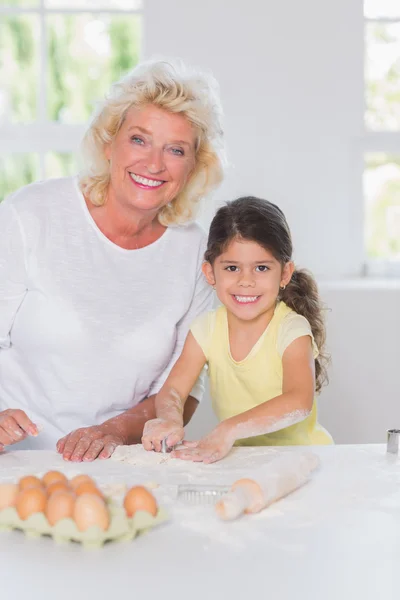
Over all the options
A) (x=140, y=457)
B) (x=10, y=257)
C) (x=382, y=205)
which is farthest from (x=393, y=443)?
(x=382, y=205)

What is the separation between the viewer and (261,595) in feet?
2.81

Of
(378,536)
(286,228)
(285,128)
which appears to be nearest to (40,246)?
(286,228)

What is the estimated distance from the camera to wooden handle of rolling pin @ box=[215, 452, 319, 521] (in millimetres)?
1057

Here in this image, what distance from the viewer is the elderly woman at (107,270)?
1.76 m

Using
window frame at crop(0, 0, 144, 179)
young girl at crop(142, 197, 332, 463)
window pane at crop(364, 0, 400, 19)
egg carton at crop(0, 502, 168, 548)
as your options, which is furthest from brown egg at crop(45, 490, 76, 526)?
window pane at crop(364, 0, 400, 19)

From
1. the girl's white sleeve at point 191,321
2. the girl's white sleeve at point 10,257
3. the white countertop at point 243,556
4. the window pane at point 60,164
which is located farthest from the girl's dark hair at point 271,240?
the window pane at point 60,164

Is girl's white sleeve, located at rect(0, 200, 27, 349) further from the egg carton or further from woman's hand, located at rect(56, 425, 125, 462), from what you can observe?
the egg carton

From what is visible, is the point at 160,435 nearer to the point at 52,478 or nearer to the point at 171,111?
the point at 52,478

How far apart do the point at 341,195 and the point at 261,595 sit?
2444 mm

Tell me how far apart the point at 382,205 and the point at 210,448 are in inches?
83.7

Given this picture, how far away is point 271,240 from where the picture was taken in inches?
67.5

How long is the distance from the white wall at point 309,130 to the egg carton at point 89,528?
1853mm

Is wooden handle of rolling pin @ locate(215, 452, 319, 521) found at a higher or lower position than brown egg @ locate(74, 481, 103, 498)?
lower

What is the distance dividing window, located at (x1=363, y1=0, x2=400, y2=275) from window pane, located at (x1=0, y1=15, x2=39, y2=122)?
127 centimetres
